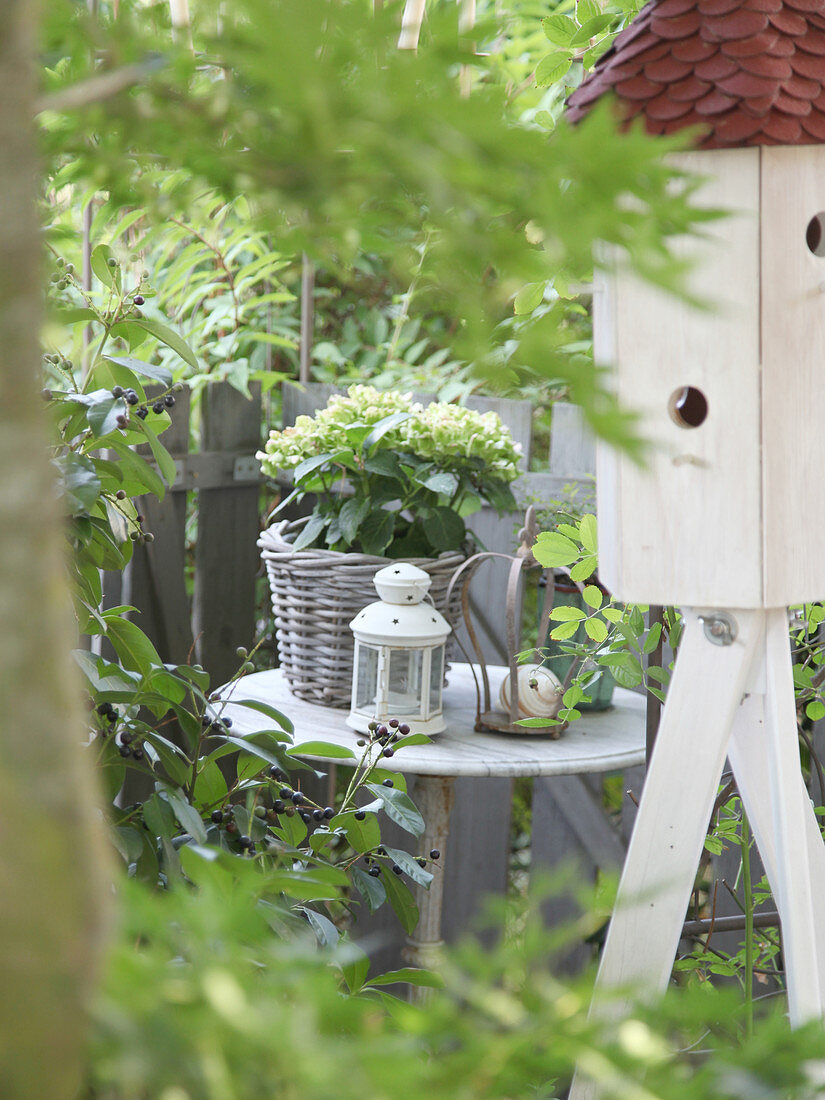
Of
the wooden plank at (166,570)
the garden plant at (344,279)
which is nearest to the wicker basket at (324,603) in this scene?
the wooden plank at (166,570)

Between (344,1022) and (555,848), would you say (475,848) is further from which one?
(344,1022)

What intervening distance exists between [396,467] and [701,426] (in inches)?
34.2

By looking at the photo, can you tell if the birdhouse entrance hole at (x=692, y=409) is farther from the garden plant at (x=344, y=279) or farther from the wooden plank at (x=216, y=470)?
the wooden plank at (x=216, y=470)

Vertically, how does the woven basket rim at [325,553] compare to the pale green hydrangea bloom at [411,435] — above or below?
below

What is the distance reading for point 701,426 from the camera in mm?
833

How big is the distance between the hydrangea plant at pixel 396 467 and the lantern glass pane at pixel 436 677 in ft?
0.71

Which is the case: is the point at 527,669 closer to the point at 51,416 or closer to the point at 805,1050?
the point at 51,416

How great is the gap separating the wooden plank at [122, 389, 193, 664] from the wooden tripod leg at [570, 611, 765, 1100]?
123 cm

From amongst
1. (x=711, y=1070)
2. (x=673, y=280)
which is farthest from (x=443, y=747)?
(x=673, y=280)

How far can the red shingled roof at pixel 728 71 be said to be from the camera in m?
0.75

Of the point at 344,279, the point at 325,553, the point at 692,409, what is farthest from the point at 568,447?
the point at 344,279

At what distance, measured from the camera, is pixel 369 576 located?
158cm

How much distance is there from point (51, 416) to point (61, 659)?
585 mm

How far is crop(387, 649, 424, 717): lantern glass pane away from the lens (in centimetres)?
148
